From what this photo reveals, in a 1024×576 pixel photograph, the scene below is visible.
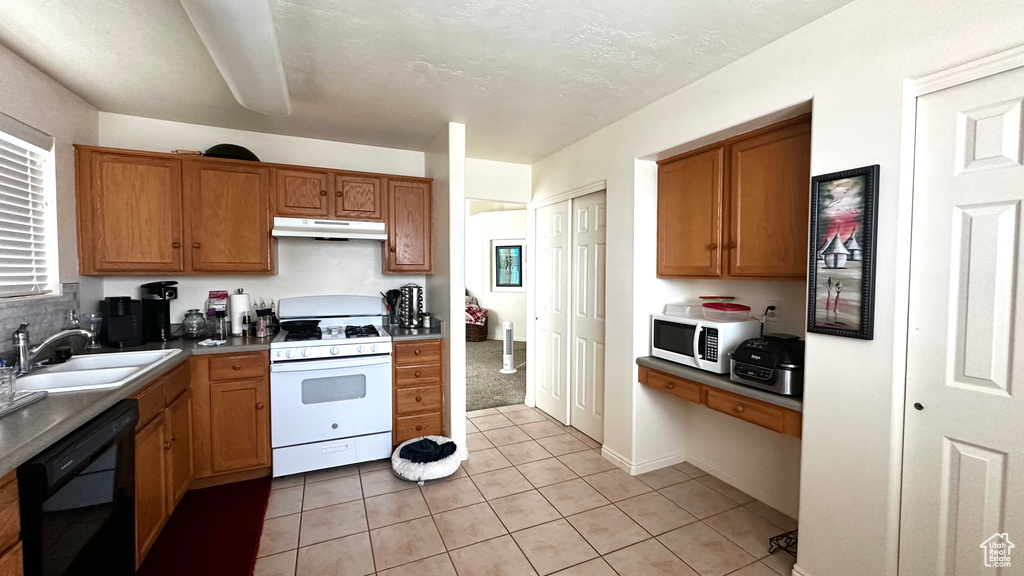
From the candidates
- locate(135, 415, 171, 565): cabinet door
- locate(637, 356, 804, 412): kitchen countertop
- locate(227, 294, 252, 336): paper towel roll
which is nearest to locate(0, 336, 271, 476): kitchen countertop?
locate(135, 415, 171, 565): cabinet door

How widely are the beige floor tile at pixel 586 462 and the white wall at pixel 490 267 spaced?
181 inches

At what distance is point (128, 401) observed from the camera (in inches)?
67.5

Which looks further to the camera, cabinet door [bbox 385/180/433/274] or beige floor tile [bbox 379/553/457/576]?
cabinet door [bbox 385/180/433/274]

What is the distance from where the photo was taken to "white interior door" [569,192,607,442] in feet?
11.0

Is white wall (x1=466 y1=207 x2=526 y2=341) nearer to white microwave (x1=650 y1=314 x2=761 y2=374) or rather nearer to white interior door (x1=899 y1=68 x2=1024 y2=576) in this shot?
white microwave (x1=650 y1=314 x2=761 y2=374)

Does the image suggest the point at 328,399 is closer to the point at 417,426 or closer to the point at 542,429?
the point at 417,426

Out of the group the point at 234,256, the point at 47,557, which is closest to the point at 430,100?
the point at 234,256

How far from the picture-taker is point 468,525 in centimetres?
230

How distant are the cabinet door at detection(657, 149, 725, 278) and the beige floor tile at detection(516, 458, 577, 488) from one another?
1.57 metres

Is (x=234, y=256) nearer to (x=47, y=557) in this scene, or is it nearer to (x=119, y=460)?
(x=119, y=460)

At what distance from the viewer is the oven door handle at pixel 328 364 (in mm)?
2727

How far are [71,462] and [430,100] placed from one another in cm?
242

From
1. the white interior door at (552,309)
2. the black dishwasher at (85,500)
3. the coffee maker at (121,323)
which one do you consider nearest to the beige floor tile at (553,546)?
the white interior door at (552,309)

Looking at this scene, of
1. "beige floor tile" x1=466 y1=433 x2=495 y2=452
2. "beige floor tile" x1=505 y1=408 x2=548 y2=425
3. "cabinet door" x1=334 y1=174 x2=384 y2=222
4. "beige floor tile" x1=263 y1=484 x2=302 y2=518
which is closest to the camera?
"beige floor tile" x1=263 y1=484 x2=302 y2=518
